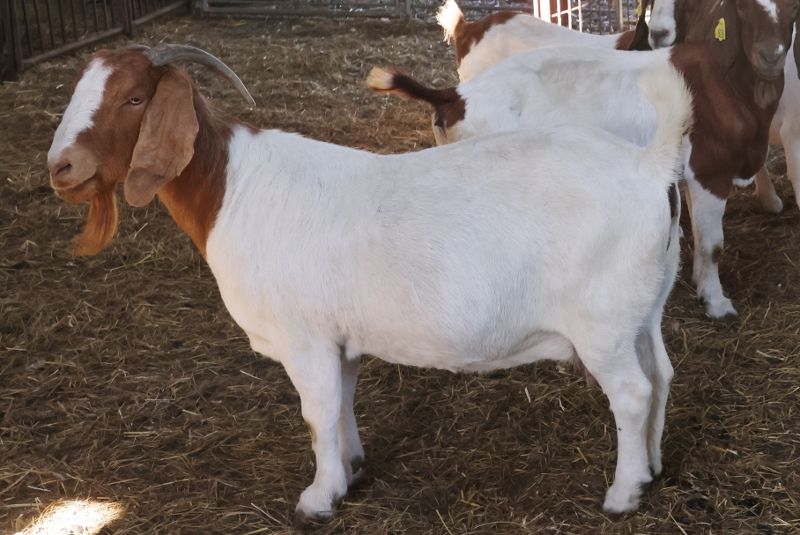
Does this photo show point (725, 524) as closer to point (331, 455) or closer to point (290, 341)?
point (331, 455)

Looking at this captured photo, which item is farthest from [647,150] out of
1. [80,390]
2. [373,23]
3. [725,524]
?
[373,23]

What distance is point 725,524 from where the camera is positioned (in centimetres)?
318

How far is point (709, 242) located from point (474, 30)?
233 centimetres

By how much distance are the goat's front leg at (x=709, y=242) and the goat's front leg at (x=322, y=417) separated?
2064 mm

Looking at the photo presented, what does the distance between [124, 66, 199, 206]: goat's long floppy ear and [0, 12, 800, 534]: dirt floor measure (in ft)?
3.75

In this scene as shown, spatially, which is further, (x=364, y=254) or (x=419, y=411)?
(x=419, y=411)

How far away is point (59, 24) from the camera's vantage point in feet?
33.0

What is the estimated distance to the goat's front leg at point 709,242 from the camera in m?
4.50

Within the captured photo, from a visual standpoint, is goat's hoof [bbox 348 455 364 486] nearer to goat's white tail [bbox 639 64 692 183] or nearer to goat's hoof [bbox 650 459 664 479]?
goat's hoof [bbox 650 459 664 479]

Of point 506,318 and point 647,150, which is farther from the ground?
point 647,150

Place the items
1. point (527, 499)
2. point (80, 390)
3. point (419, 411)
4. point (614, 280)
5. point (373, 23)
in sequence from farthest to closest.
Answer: point (373, 23), point (80, 390), point (419, 411), point (527, 499), point (614, 280)

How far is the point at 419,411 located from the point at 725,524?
1.28 meters

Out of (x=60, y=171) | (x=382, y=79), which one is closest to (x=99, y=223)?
(x=60, y=171)

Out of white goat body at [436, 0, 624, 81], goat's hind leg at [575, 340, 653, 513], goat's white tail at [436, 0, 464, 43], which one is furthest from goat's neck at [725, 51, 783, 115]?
goat's white tail at [436, 0, 464, 43]
